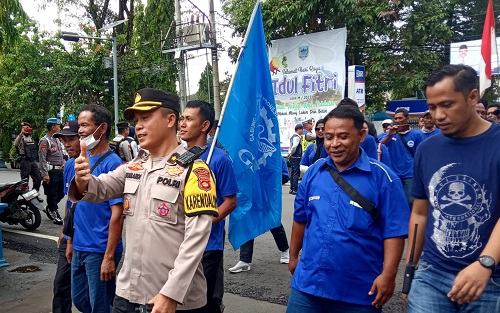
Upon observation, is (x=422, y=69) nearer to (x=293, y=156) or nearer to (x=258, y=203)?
(x=293, y=156)

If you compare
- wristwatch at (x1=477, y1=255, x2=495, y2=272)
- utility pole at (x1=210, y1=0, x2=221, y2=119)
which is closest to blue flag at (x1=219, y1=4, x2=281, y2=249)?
wristwatch at (x1=477, y1=255, x2=495, y2=272)

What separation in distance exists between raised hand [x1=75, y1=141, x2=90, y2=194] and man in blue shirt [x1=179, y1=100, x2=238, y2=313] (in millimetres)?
1268

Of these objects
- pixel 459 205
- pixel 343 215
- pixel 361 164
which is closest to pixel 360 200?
pixel 343 215

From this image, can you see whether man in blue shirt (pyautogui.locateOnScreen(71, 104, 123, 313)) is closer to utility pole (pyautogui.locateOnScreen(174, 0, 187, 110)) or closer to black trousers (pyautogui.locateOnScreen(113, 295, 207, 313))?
black trousers (pyautogui.locateOnScreen(113, 295, 207, 313))

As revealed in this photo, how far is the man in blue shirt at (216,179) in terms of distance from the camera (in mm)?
3531

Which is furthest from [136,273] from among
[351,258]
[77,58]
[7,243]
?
[77,58]

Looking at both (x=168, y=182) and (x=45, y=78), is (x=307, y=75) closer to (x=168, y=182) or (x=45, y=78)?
(x=45, y=78)

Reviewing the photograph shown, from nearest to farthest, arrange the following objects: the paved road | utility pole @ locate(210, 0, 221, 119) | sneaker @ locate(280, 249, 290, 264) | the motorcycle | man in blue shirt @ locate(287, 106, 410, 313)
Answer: man in blue shirt @ locate(287, 106, 410, 313), the paved road, sneaker @ locate(280, 249, 290, 264), the motorcycle, utility pole @ locate(210, 0, 221, 119)

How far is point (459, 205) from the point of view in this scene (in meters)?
2.41

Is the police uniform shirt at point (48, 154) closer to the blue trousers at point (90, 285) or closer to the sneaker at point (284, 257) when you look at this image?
the sneaker at point (284, 257)

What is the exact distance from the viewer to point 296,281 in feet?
9.30

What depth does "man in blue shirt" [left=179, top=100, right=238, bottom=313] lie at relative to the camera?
3.53m

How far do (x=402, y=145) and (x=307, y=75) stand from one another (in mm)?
11547

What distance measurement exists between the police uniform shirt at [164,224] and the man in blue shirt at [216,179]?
0.98 meters
